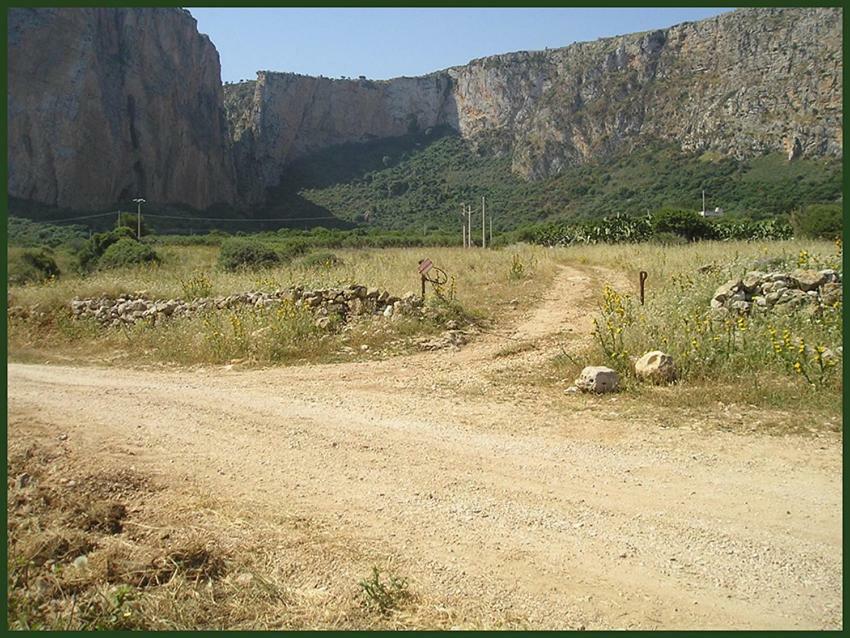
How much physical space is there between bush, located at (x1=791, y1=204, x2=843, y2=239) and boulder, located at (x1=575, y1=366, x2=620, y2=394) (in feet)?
64.7

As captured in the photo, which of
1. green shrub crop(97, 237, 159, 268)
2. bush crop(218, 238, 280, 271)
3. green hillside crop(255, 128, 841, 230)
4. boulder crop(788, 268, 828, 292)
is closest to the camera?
boulder crop(788, 268, 828, 292)

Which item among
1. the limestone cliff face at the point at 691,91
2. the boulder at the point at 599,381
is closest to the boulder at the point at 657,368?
the boulder at the point at 599,381

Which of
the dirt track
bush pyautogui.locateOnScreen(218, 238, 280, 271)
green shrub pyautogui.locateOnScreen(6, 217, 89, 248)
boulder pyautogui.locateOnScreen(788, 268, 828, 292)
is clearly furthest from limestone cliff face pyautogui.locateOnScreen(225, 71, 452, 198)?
the dirt track

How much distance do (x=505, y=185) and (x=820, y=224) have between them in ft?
205

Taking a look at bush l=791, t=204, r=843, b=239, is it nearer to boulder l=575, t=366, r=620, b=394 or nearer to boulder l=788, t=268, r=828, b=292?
boulder l=788, t=268, r=828, b=292

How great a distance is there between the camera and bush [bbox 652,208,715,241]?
104 feet

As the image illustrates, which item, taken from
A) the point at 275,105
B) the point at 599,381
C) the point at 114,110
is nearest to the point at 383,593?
the point at 599,381

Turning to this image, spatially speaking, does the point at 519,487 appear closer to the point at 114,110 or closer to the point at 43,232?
the point at 43,232

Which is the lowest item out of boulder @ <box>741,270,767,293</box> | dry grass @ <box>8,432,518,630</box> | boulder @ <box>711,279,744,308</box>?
dry grass @ <box>8,432,518,630</box>

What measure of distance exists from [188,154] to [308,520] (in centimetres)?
8085

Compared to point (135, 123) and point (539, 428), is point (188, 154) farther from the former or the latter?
point (539, 428)

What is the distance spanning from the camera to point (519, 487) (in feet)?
15.0

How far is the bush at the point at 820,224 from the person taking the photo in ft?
75.8

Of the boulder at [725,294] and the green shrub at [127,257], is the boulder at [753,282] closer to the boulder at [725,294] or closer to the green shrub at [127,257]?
the boulder at [725,294]
